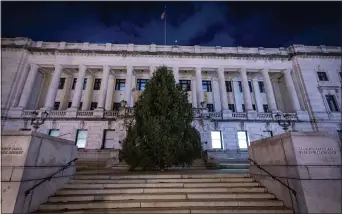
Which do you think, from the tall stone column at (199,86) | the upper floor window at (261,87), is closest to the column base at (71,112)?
the tall stone column at (199,86)

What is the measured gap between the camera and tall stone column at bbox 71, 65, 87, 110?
25.7 meters

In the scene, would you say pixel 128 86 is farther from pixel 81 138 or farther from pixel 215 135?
pixel 215 135

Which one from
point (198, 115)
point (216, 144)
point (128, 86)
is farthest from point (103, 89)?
point (216, 144)

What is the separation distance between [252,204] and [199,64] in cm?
2586

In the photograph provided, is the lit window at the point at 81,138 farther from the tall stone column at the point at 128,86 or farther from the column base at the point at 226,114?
the column base at the point at 226,114

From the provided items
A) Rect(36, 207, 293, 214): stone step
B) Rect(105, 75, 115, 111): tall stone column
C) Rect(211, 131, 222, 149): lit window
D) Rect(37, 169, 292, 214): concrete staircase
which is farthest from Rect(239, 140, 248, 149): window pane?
Rect(105, 75, 115, 111): tall stone column

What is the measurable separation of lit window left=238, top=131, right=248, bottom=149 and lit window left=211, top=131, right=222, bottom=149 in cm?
288

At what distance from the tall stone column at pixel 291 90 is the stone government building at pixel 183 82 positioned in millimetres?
167

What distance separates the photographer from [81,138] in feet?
78.4

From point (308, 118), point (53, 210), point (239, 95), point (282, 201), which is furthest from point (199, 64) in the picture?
point (53, 210)

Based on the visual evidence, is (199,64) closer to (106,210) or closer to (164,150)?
(164,150)

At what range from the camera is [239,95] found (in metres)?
31.1

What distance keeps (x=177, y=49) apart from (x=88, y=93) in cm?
1656

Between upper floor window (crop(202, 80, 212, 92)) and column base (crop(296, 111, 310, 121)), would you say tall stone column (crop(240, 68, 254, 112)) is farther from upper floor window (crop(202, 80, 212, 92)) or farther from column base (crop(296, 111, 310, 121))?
column base (crop(296, 111, 310, 121))
